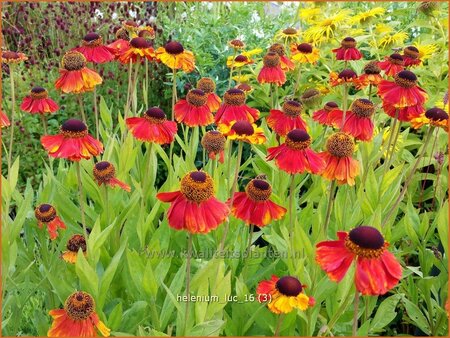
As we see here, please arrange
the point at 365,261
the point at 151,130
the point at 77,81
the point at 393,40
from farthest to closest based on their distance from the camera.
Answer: the point at 393,40, the point at 77,81, the point at 151,130, the point at 365,261

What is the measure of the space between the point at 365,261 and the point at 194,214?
29cm

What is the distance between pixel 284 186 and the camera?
1.52 m

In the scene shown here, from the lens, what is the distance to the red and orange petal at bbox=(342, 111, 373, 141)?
4.28 ft

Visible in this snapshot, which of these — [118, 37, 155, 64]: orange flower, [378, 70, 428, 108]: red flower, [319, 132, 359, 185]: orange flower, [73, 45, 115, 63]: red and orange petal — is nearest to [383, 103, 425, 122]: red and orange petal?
[378, 70, 428, 108]: red flower

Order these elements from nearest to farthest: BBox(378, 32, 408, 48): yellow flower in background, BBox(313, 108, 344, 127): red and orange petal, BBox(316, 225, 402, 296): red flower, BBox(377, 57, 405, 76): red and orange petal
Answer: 1. BBox(316, 225, 402, 296): red flower
2. BBox(313, 108, 344, 127): red and orange petal
3. BBox(377, 57, 405, 76): red and orange petal
4. BBox(378, 32, 408, 48): yellow flower in background

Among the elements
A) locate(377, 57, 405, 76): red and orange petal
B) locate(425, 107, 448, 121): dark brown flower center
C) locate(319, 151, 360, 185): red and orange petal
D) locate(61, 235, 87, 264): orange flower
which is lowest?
locate(61, 235, 87, 264): orange flower

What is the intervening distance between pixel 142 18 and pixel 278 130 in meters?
1.96

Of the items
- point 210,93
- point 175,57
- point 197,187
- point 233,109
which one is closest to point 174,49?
point 175,57

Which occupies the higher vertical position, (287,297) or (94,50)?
(94,50)

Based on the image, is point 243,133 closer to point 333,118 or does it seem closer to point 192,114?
point 192,114

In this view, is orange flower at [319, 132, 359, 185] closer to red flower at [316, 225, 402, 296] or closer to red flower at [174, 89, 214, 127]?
red flower at [316, 225, 402, 296]

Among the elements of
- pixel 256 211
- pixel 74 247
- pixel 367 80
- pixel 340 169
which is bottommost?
pixel 74 247

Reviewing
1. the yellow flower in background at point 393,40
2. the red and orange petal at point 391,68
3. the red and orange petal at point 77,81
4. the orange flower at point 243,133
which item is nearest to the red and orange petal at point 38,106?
the red and orange petal at point 77,81

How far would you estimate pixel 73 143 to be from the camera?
3.68ft
